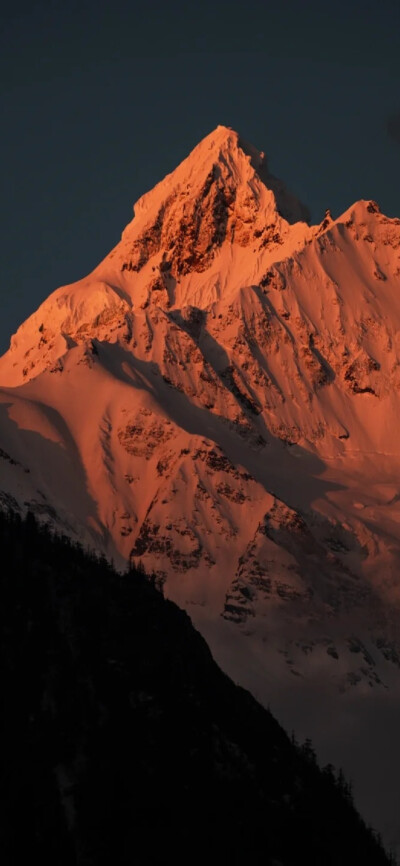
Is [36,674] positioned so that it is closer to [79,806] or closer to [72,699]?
[72,699]

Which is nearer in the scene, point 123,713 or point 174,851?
point 174,851

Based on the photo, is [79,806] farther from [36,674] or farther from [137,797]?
[36,674]

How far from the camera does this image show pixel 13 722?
18875 cm

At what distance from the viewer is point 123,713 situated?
653 feet

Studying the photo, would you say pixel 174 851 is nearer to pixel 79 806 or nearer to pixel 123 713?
pixel 79 806

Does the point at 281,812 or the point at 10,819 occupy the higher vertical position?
the point at 281,812

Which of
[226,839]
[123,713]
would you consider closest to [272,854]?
[226,839]

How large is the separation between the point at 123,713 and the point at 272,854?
16.0 metres

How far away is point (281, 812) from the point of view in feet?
648

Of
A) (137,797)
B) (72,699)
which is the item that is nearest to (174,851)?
(137,797)

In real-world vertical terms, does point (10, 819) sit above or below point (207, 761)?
below

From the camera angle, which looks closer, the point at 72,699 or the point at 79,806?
the point at 79,806

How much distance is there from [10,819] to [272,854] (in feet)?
69.0

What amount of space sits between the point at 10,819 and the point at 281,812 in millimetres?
27252
